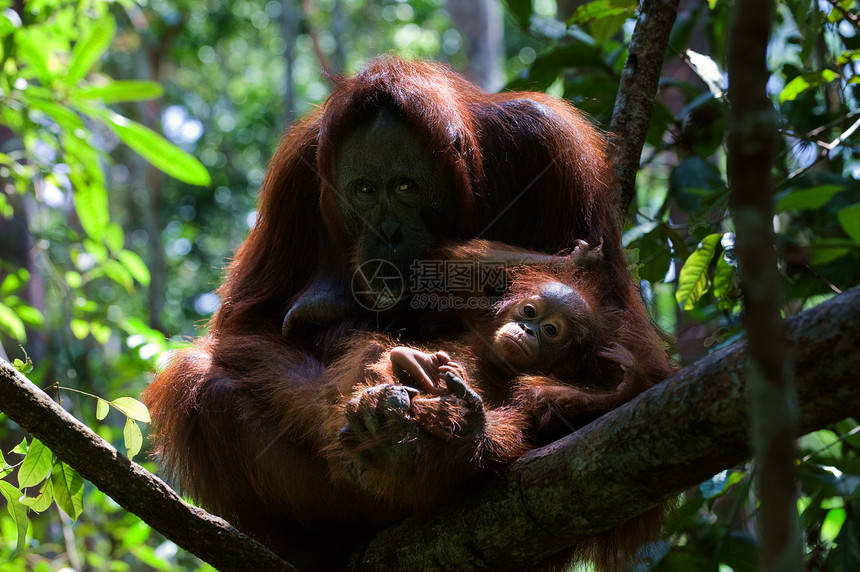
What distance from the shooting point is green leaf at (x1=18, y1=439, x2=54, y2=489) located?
197 cm

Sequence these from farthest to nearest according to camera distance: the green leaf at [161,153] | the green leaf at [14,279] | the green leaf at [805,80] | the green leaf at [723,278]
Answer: the green leaf at [14,279], the green leaf at [161,153], the green leaf at [805,80], the green leaf at [723,278]

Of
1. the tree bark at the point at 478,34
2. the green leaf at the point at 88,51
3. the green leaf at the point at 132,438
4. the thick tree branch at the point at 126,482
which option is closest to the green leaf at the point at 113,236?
the green leaf at the point at 88,51

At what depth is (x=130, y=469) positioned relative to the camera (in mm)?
1841

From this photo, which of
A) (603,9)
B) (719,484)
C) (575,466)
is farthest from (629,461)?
(603,9)

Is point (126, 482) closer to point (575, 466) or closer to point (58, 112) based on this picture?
point (575, 466)

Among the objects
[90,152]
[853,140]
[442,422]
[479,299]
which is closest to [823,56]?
[853,140]

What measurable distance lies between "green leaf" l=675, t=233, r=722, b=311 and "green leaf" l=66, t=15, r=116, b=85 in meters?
2.84

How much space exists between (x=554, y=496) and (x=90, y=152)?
10.5 feet

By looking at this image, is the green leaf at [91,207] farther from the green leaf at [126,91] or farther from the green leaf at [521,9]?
the green leaf at [521,9]

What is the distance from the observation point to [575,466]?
171cm

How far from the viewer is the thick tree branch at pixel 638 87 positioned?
2.91 metres

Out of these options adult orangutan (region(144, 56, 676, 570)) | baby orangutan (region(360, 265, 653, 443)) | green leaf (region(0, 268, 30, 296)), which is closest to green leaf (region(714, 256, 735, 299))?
adult orangutan (region(144, 56, 676, 570))

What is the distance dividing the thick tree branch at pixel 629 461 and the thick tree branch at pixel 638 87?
135 centimetres

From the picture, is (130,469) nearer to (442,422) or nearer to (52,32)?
(442,422)
